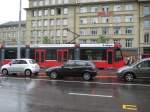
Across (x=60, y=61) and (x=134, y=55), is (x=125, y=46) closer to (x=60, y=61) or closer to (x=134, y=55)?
(x=134, y=55)

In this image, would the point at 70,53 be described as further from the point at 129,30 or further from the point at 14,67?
the point at 129,30

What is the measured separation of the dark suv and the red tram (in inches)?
452

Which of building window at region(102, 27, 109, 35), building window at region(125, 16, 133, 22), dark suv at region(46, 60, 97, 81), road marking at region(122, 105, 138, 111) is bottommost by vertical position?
road marking at region(122, 105, 138, 111)

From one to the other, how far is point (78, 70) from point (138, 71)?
4.15m

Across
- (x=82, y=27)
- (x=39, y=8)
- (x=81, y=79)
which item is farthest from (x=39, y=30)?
(x=81, y=79)

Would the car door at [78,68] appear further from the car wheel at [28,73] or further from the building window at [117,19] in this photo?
the building window at [117,19]

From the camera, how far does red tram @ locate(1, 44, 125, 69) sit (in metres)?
34.8

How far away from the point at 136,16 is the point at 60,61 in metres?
48.9

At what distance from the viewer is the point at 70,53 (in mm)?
36750

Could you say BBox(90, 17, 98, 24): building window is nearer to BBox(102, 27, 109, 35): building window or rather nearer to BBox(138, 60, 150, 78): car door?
BBox(102, 27, 109, 35): building window

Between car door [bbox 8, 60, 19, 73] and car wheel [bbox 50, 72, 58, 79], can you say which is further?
car door [bbox 8, 60, 19, 73]

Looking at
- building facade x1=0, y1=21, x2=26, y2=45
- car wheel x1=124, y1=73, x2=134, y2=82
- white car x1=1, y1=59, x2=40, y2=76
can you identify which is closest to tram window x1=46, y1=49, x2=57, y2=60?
white car x1=1, y1=59, x2=40, y2=76

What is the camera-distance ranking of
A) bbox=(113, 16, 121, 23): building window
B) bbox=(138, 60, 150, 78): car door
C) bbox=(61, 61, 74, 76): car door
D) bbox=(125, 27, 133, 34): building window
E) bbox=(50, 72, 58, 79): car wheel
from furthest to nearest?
bbox=(113, 16, 121, 23): building window, bbox=(125, 27, 133, 34): building window, bbox=(50, 72, 58, 79): car wheel, bbox=(61, 61, 74, 76): car door, bbox=(138, 60, 150, 78): car door

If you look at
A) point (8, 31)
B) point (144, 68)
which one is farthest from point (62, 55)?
point (8, 31)
